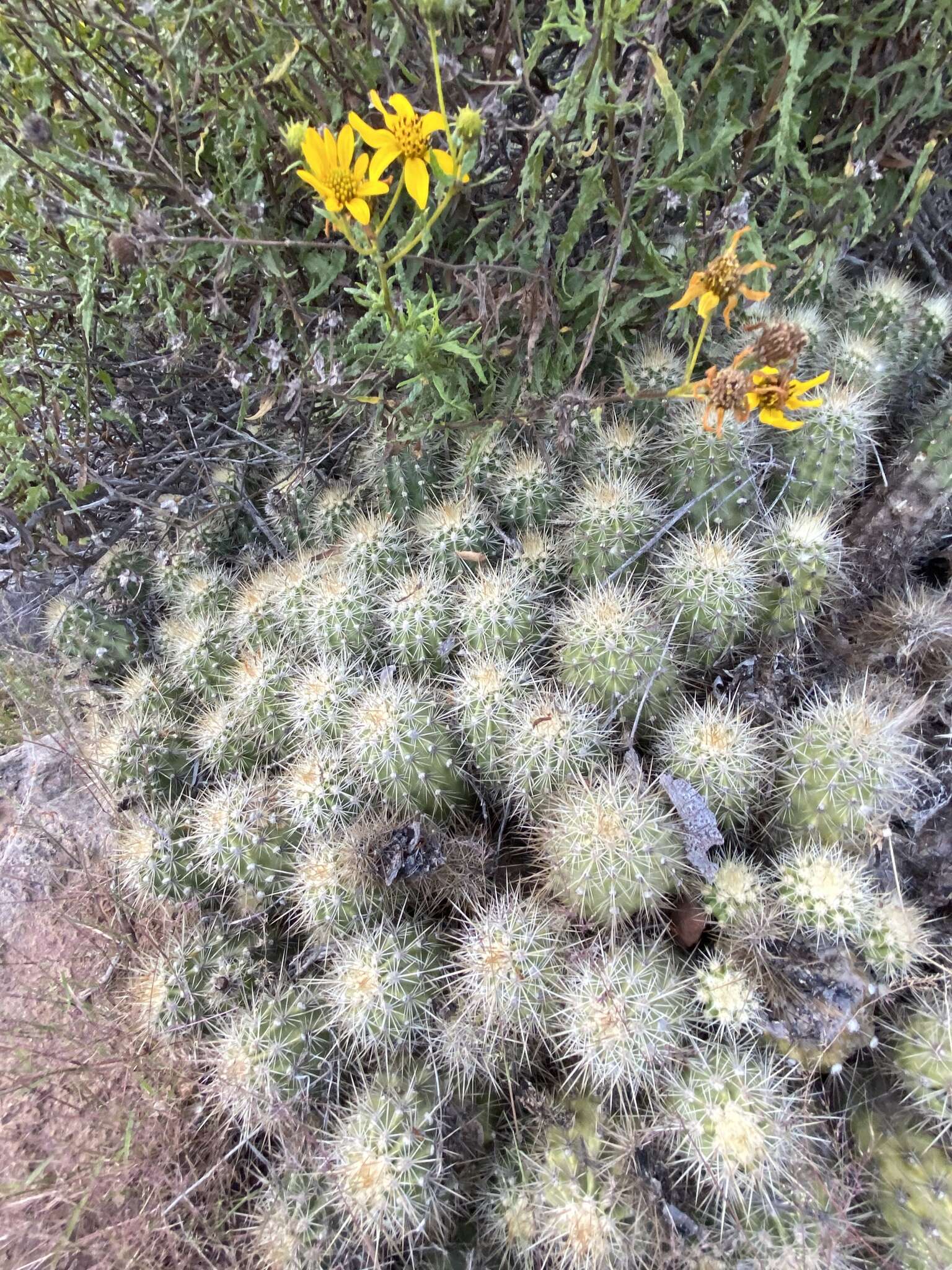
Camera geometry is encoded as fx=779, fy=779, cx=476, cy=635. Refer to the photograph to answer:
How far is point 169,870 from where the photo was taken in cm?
207

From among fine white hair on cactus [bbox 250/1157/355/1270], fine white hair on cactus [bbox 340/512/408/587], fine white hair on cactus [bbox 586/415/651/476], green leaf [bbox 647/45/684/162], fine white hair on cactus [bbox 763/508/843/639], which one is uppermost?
green leaf [bbox 647/45/684/162]

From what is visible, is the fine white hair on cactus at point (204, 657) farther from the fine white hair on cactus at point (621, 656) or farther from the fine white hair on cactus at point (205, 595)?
the fine white hair on cactus at point (621, 656)

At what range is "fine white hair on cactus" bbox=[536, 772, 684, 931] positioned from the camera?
1.59 m

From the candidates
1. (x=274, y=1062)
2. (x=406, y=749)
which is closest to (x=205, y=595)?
(x=406, y=749)

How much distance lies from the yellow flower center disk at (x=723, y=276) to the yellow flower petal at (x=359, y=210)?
0.70 metres

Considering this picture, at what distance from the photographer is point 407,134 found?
1527 mm

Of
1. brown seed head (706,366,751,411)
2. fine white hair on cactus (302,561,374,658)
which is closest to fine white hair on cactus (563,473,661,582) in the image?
brown seed head (706,366,751,411)

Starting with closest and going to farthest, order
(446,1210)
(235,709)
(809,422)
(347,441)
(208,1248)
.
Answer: (446,1210), (208,1248), (809,422), (235,709), (347,441)

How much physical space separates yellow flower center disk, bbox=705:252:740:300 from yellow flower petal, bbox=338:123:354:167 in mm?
744

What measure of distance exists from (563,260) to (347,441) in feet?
3.25

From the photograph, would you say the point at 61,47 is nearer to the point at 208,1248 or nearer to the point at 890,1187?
the point at 208,1248

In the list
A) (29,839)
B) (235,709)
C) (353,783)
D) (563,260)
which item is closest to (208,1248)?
(353,783)

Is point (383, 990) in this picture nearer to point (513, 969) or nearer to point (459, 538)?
point (513, 969)

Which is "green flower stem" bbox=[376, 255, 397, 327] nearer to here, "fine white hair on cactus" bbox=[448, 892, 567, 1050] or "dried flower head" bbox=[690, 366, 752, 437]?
"dried flower head" bbox=[690, 366, 752, 437]
